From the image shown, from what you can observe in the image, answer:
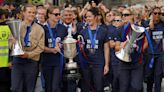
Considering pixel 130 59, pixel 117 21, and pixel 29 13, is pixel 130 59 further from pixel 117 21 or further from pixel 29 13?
pixel 29 13

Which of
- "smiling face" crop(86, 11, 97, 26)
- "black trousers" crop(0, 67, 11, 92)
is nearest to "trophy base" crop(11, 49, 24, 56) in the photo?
"black trousers" crop(0, 67, 11, 92)

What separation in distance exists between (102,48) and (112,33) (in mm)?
697

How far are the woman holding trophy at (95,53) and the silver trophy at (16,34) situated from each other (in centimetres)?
141

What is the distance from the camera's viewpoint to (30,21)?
27.7 ft

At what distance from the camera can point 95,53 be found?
29.3ft

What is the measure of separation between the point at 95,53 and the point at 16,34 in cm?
159

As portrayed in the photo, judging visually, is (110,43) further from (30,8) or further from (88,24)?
(30,8)

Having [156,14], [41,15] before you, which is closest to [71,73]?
[41,15]

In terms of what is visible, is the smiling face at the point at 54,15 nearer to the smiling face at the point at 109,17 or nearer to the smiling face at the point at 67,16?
the smiling face at the point at 67,16

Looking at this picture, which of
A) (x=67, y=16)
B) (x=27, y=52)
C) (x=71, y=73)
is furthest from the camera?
(x=67, y=16)

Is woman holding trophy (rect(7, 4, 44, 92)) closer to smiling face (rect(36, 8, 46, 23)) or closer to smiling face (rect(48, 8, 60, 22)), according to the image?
smiling face (rect(48, 8, 60, 22))

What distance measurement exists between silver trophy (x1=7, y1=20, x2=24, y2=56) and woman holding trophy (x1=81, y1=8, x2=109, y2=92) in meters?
1.41

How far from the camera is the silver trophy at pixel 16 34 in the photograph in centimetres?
809

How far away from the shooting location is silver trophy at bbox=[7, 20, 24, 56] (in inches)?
319
